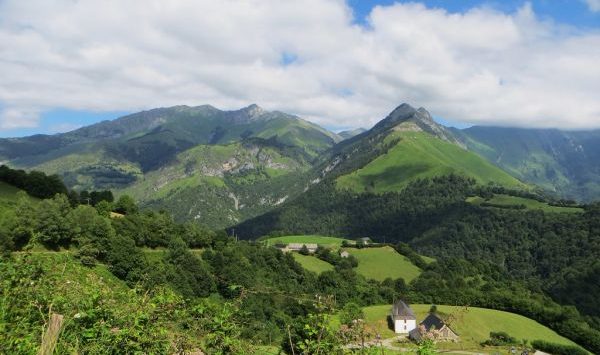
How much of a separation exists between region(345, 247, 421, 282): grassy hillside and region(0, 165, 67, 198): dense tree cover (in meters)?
91.8

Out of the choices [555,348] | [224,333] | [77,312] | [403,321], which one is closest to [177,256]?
[403,321]

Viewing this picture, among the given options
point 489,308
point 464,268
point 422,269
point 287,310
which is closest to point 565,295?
point 464,268

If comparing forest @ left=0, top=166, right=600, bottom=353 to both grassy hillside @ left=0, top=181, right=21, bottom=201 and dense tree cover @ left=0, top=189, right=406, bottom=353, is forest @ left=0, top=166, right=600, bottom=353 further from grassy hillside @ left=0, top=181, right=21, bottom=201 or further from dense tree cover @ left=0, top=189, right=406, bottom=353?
grassy hillside @ left=0, top=181, right=21, bottom=201

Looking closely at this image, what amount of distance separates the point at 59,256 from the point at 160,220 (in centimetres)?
7528

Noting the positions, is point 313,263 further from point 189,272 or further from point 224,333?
point 224,333

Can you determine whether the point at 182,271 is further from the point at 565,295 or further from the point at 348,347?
the point at 565,295

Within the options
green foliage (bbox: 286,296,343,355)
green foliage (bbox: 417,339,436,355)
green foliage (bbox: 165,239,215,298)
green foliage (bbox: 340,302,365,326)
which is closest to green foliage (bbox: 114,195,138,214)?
green foliage (bbox: 165,239,215,298)

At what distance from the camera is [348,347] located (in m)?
10.5

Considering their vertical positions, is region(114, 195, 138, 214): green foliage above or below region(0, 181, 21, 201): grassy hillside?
below

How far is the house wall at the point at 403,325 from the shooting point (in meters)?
81.3

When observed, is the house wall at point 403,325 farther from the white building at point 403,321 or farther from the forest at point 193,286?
the forest at point 193,286

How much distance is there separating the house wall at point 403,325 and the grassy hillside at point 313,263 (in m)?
49.1

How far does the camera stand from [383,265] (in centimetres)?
15388

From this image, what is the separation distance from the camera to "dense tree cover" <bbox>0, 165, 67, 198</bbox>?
91125 mm
